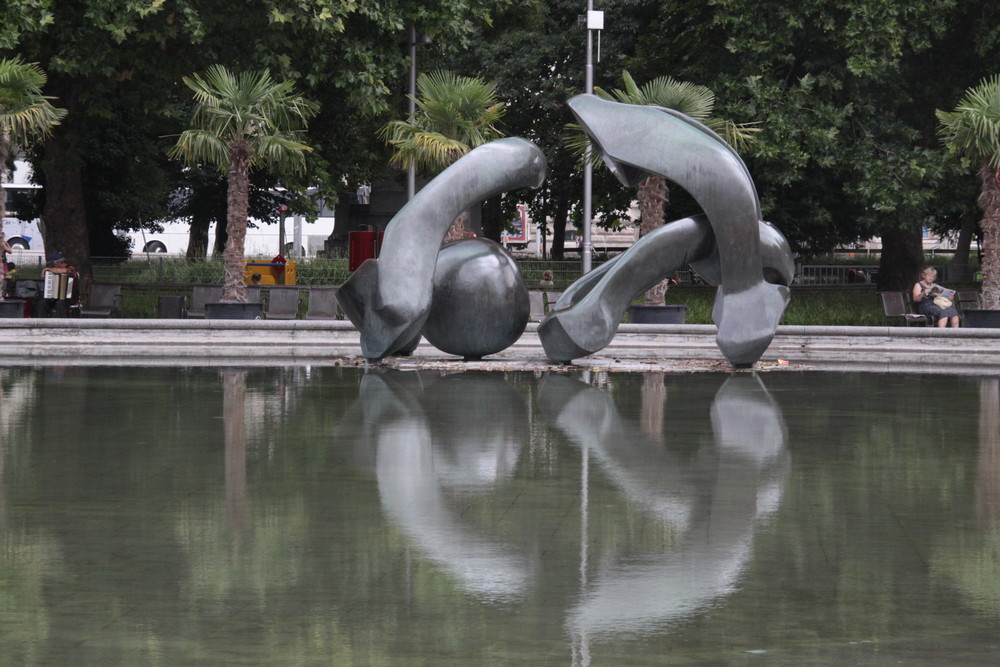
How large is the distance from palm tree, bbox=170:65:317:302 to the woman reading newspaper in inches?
435

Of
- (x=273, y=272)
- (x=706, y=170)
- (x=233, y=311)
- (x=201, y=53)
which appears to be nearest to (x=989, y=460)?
(x=706, y=170)

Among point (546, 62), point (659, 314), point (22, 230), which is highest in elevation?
point (546, 62)

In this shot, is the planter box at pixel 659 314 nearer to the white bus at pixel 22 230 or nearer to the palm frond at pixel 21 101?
the palm frond at pixel 21 101

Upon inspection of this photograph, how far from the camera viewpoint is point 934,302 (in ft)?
74.2

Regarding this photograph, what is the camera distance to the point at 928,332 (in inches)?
826

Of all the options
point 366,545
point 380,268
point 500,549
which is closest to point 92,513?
point 366,545

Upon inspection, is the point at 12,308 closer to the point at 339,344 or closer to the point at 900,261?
the point at 339,344

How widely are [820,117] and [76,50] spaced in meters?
15.3

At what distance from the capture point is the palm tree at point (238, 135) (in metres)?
23.6

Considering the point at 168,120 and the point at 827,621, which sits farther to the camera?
the point at 168,120

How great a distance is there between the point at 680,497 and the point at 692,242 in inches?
386

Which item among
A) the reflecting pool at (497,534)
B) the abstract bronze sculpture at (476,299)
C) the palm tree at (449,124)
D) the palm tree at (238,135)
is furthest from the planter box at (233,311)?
the reflecting pool at (497,534)

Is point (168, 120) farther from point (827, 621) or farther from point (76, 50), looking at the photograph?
point (827, 621)

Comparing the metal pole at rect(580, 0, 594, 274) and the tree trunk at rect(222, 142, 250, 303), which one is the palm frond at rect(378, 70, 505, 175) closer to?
the tree trunk at rect(222, 142, 250, 303)
